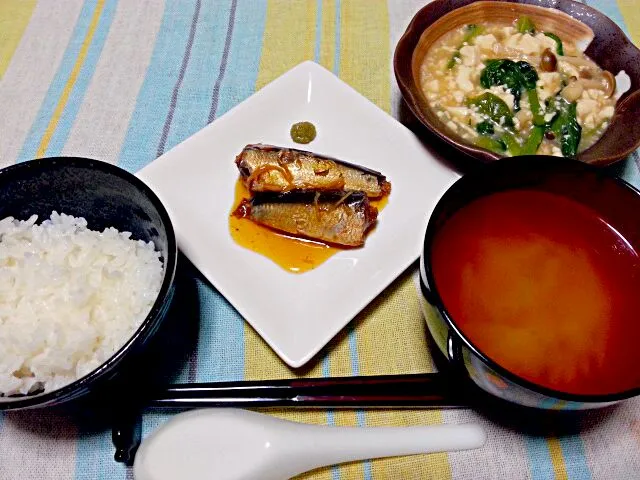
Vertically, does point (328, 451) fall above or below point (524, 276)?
below

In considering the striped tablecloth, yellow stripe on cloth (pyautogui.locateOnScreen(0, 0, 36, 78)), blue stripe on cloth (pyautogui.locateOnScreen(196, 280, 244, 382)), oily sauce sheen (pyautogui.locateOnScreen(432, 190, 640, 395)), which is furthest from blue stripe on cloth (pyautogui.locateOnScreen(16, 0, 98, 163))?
oily sauce sheen (pyautogui.locateOnScreen(432, 190, 640, 395))

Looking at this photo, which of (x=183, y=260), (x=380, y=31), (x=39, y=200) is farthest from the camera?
(x=380, y=31)

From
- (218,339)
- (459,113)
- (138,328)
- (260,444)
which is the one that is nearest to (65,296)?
(138,328)

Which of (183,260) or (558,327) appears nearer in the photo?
(558,327)

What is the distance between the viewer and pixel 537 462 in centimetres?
122

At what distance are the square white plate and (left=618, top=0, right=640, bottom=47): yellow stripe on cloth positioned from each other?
1.13 meters

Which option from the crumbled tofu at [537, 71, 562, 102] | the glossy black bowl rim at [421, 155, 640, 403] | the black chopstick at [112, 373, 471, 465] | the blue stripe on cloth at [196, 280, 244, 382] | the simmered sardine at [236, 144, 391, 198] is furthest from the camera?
the crumbled tofu at [537, 71, 562, 102]

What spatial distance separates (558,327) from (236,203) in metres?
0.97

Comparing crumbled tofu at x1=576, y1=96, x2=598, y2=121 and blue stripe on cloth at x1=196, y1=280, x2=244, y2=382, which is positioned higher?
crumbled tofu at x1=576, y1=96, x2=598, y2=121

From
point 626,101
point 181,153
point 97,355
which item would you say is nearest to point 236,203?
point 181,153

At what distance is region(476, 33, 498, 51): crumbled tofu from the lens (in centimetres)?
197

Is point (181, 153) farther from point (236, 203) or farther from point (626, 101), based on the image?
point (626, 101)

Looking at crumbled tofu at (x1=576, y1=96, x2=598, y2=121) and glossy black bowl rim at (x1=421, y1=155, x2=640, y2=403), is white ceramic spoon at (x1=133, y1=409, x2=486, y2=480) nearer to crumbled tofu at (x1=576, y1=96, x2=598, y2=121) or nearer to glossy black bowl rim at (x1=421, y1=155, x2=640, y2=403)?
glossy black bowl rim at (x1=421, y1=155, x2=640, y2=403)

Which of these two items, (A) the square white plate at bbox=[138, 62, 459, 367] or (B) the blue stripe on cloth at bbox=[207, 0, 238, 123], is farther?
(B) the blue stripe on cloth at bbox=[207, 0, 238, 123]
